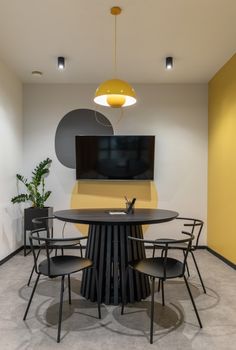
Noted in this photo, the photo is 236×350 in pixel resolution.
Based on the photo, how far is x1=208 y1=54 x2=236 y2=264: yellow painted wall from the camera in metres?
4.00

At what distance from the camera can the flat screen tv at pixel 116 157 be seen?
16.0ft

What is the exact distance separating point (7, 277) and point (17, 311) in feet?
3.36

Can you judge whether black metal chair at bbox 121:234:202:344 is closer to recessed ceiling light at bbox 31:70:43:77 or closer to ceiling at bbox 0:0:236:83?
ceiling at bbox 0:0:236:83

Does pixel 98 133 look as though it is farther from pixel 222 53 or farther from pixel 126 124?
pixel 222 53

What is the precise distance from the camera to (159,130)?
5.11m

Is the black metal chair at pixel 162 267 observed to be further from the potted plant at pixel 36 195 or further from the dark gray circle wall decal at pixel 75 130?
the dark gray circle wall decal at pixel 75 130

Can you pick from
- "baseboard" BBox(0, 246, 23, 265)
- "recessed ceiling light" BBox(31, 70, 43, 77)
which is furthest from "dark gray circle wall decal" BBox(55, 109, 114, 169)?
"baseboard" BBox(0, 246, 23, 265)

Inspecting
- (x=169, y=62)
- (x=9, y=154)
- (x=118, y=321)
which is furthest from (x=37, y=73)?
(x=118, y=321)

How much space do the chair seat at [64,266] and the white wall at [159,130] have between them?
2557 millimetres

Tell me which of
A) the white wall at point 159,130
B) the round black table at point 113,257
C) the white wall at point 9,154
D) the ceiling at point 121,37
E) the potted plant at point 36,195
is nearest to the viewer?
the round black table at point 113,257

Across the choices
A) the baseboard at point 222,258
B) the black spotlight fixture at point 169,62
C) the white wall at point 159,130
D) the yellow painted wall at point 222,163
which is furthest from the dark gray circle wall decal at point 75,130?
the baseboard at point 222,258

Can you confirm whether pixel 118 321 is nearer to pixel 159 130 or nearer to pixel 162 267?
pixel 162 267

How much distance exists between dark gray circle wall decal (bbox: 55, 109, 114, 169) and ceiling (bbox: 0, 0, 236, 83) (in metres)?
0.68

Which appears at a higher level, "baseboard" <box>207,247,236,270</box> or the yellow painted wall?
the yellow painted wall
